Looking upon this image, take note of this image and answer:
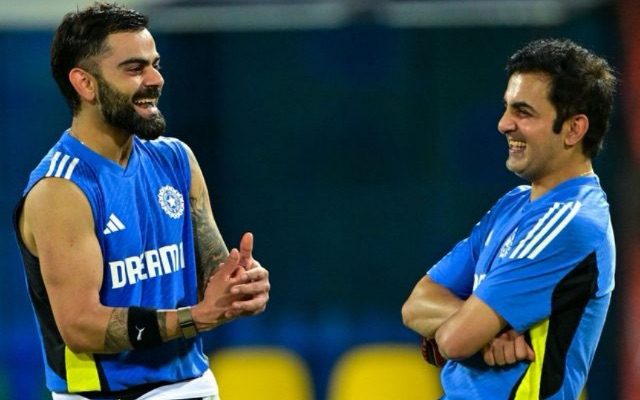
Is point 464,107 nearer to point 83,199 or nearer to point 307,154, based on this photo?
point 307,154

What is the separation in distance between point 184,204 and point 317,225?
261 cm

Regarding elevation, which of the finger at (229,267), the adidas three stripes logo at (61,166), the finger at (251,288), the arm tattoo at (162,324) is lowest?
the arm tattoo at (162,324)

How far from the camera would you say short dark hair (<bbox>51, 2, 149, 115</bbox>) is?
14.5ft

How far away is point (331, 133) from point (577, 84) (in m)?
2.97

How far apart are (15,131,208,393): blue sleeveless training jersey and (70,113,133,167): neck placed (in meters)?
0.03

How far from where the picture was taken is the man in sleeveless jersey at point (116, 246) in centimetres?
421

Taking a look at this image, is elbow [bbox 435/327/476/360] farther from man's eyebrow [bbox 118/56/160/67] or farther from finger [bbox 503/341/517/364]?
man's eyebrow [bbox 118/56/160/67]

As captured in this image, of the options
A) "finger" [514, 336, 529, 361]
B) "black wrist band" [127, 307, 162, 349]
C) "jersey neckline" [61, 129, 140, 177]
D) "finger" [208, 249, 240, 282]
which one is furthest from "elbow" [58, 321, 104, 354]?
"finger" [514, 336, 529, 361]

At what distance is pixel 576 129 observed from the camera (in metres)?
4.24

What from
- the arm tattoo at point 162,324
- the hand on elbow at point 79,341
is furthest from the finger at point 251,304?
the hand on elbow at point 79,341

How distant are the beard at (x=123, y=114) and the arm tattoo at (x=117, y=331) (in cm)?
63

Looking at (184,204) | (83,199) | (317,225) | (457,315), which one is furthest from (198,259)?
(317,225)

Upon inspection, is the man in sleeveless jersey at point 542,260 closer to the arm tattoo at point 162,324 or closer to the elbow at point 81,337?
the arm tattoo at point 162,324

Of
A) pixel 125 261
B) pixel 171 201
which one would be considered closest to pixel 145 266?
pixel 125 261
